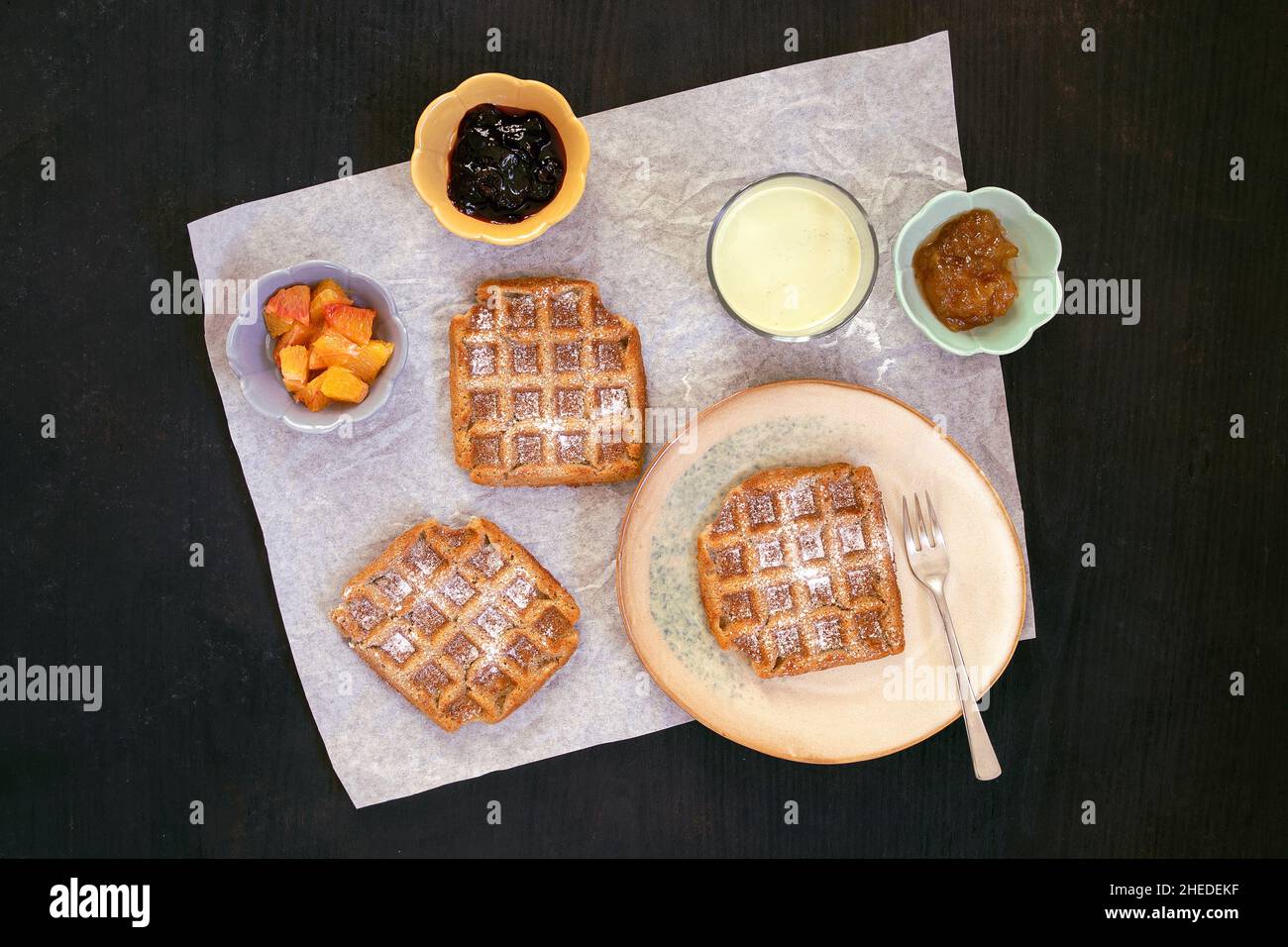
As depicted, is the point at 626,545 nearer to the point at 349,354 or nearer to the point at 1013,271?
the point at 349,354

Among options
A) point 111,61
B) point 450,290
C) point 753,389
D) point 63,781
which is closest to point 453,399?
point 450,290

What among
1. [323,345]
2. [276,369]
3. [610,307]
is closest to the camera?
[323,345]

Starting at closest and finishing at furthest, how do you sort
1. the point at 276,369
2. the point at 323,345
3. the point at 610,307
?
the point at 323,345
the point at 276,369
the point at 610,307

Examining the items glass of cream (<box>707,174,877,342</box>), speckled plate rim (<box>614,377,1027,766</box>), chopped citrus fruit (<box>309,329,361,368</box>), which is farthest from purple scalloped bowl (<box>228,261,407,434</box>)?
glass of cream (<box>707,174,877,342</box>)

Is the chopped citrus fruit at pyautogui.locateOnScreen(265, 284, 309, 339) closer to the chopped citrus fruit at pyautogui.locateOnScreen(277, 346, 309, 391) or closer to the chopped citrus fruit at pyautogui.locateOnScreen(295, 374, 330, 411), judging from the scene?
the chopped citrus fruit at pyautogui.locateOnScreen(277, 346, 309, 391)

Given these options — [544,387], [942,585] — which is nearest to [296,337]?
[544,387]

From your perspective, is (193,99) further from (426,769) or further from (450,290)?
(426,769)
